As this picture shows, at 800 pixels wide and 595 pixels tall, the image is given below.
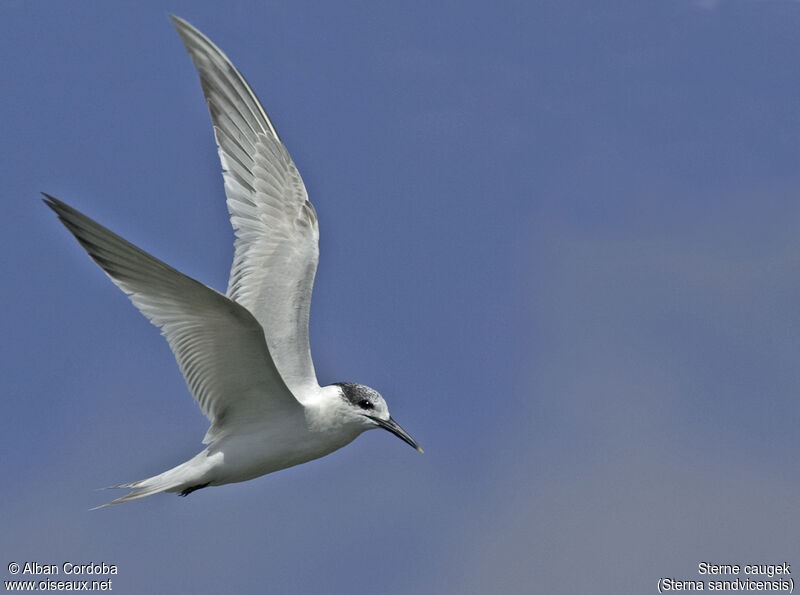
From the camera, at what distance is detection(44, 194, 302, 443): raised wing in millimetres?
7195

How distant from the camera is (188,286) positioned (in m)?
7.32

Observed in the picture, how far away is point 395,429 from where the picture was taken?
8.53 metres

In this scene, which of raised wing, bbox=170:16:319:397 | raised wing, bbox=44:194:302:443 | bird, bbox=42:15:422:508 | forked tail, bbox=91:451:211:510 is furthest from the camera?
raised wing, bbox=170:16:319:397

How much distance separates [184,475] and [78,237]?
6.51ft

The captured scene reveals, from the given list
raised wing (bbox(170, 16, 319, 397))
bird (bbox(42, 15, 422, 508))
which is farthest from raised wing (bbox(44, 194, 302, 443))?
raised wing (bbox(170, 16, 319, 397))

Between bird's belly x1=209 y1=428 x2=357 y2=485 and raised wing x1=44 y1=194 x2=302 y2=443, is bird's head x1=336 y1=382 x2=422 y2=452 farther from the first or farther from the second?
raised wing x1=44 y1=194 x2=302 y2=443

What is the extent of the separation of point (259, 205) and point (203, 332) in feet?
7.88

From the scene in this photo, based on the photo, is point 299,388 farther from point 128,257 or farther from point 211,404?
point 128,257

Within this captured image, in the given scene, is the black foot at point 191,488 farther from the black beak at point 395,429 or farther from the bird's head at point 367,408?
the black beak at point 395,429

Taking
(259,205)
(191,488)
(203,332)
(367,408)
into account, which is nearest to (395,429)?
(367,408)

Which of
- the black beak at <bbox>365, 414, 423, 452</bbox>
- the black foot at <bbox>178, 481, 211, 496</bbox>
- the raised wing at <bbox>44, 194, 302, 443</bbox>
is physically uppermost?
the raised wing at <bbox>44, 194, 302, 443</bbox>

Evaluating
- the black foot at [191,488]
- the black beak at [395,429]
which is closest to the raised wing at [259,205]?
the black beak at [395,429]

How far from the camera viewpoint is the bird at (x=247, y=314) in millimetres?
7480

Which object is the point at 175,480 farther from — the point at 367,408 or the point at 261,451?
the point at 367,408
